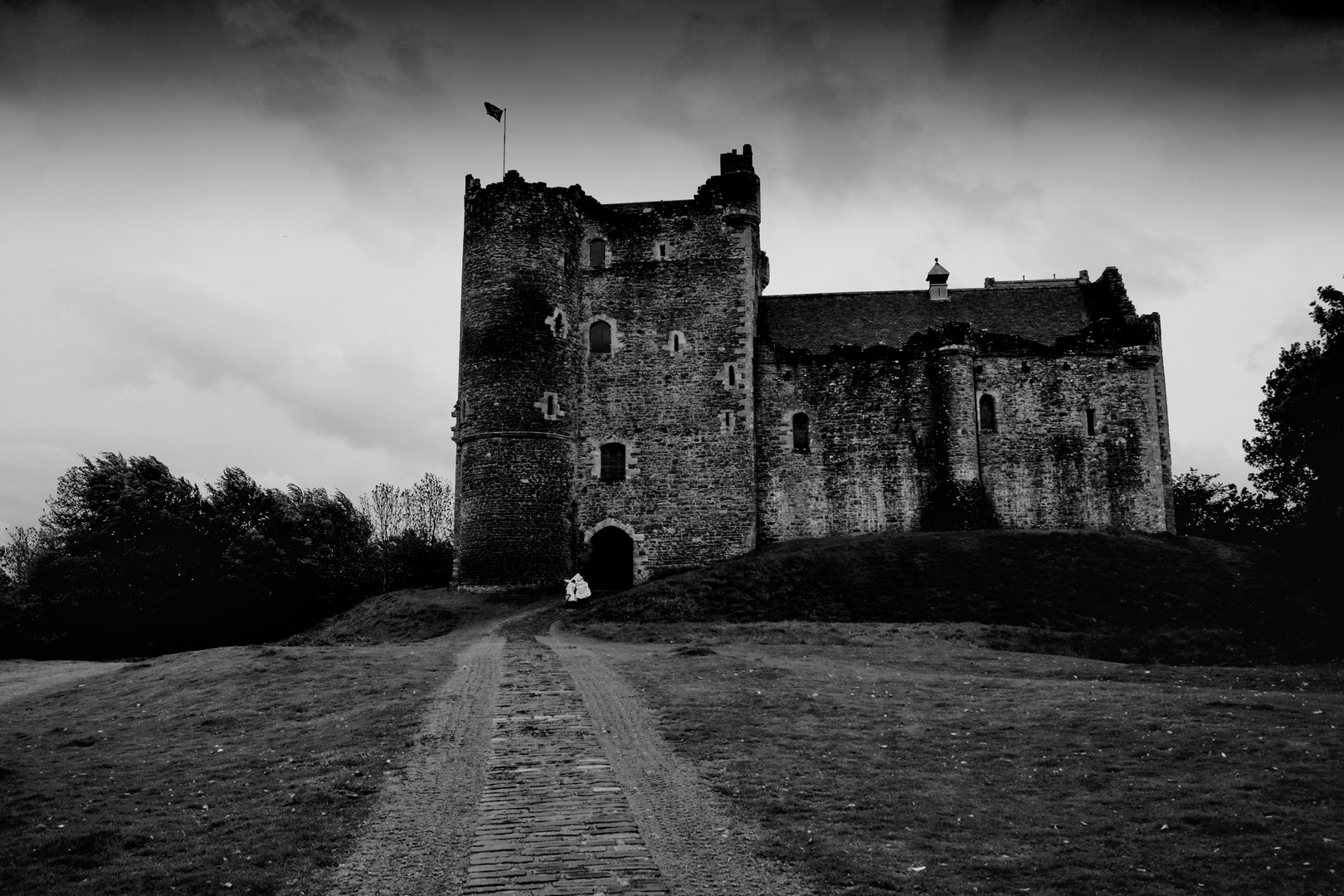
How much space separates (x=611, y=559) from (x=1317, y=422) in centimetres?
2654

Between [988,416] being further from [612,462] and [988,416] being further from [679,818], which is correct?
[679,818]

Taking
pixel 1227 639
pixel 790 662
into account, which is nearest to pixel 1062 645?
pixel 1227 639

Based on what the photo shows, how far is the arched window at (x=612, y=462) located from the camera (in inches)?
1699

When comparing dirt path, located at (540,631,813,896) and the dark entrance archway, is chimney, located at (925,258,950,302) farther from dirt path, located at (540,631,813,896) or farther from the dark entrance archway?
dirt path, located at (540,631,813,896)

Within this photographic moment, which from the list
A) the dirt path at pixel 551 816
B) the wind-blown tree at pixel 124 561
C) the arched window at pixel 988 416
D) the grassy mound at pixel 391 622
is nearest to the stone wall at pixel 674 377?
the grassy mound at pixel 391 622

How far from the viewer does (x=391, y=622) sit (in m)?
36.8

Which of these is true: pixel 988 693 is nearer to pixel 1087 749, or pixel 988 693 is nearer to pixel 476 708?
pixel 1087 749

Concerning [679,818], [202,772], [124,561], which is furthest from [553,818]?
[124,561]

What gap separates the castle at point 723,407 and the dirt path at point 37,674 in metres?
13.7

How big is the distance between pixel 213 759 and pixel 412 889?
271 inches

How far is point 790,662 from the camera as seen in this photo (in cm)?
2414

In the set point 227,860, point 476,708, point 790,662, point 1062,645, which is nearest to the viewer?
point 227,860

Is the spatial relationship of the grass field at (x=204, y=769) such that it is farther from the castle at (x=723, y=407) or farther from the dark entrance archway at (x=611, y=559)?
the castle at (x=723, y=407)

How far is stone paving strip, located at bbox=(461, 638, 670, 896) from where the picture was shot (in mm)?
10477
